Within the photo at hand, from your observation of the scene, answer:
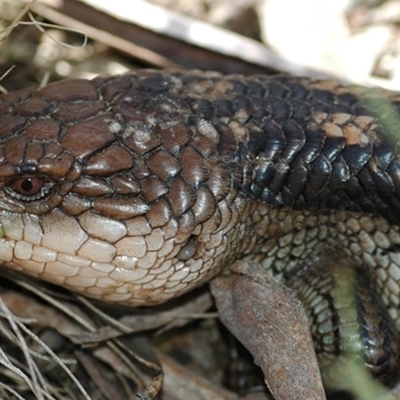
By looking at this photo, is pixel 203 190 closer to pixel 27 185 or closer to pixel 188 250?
pixel 188 250

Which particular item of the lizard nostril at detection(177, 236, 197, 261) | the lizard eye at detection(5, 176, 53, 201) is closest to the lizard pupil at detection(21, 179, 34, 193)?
the lizard eye at detection(5, 176, 53, 201)

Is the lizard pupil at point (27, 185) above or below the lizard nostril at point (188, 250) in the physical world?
above

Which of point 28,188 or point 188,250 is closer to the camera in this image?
point 28,188

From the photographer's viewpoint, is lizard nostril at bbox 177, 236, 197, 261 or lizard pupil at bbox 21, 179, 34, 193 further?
lizard nostril at bbox 177, 236, 197, 261

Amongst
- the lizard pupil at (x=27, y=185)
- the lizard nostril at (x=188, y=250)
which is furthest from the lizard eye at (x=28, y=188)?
the lizard nostril at (x=188, y=250)

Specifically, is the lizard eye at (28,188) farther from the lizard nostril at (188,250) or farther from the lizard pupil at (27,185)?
the lizard nostril at (188,250)

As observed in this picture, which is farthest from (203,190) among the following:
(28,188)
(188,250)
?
(28,188)

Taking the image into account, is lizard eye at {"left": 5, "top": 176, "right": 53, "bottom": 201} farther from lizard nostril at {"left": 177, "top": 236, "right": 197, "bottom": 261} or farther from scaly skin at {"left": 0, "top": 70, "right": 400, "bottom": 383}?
lizard nostril at {"left": 177, "top": 236, "right": 197, "bottom": 261}

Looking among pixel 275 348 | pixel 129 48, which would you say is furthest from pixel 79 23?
pixel 275 348
